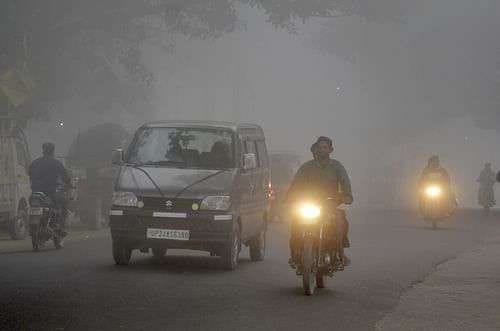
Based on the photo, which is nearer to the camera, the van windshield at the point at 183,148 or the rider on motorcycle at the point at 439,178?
the van windshield at the point at 183,148

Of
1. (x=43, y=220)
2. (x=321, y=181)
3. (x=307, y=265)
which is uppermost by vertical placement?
(x=321, y=181)

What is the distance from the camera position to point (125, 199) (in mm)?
15586

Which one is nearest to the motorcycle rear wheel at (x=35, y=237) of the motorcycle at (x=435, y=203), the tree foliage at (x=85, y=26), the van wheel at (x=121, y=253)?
the van wheel at (x=121, y=253)

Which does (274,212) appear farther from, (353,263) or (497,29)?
(497,29)

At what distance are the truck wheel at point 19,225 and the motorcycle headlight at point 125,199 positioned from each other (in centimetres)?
759

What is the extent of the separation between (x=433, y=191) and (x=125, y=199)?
47.8ft

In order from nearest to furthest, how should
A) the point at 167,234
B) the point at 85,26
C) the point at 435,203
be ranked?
the point at 167,234 < the point at 435,203 < the point at 85,26

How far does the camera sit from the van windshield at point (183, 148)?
53.1 feet

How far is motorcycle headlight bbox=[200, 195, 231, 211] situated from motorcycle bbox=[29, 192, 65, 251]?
4503 mm

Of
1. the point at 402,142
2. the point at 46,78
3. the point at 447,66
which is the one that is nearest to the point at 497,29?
the point at 447,66

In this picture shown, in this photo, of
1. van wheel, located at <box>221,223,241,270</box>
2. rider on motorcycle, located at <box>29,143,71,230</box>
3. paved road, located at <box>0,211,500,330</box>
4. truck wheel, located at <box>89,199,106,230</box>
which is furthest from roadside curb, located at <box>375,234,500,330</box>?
truck wheel, located at <box>89,199,106,230</box>

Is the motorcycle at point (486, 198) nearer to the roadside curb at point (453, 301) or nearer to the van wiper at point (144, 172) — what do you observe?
the roadside curb at point (453, 301)

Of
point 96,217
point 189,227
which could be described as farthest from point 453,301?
point 96,217

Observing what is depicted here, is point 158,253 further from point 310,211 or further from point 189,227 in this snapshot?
point 310,211
